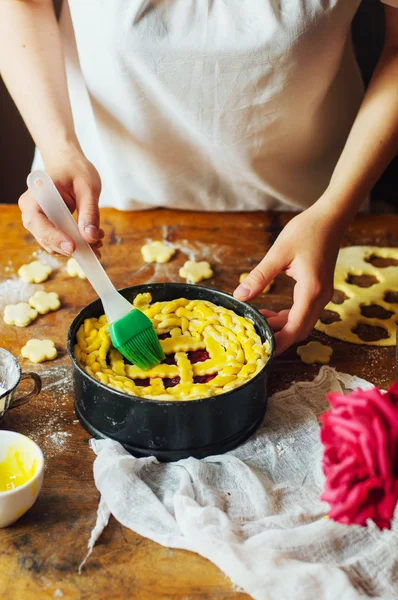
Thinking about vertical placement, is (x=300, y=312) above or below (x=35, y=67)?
below

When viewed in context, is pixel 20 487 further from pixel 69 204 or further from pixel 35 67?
pixel 35 67

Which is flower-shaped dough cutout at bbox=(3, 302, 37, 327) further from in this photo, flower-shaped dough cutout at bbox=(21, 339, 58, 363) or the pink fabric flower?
the pink fabric flower

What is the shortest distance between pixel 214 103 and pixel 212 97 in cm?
1

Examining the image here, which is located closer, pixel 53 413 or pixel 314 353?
pixel 53 413

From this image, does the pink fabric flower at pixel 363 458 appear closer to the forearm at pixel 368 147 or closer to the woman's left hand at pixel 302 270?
the woman's left hand at pixel 302 270

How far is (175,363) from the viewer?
1.09m

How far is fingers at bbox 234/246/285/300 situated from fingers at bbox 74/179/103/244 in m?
0.26

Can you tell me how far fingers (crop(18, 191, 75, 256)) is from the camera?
41.9 inches

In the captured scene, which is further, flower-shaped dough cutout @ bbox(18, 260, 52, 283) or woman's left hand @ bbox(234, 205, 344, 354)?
flower-shaped dough cutout @ bbox(18, 260, 52, 283)

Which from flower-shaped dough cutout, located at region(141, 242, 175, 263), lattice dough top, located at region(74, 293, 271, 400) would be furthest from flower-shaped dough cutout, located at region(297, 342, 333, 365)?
flower-shaped dough cutout, located at region(141, 242, 175, 263)

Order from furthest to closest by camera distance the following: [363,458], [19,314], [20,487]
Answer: [19,314] < [20,487] < [363,458]

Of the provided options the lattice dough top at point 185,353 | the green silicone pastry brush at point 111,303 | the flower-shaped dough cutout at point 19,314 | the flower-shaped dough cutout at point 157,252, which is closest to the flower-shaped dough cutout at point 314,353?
the lattice dough top at point 185,353

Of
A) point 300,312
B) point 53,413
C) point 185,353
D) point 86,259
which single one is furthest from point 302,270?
point 53,413

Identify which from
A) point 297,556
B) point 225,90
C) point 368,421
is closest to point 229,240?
point 225,90
